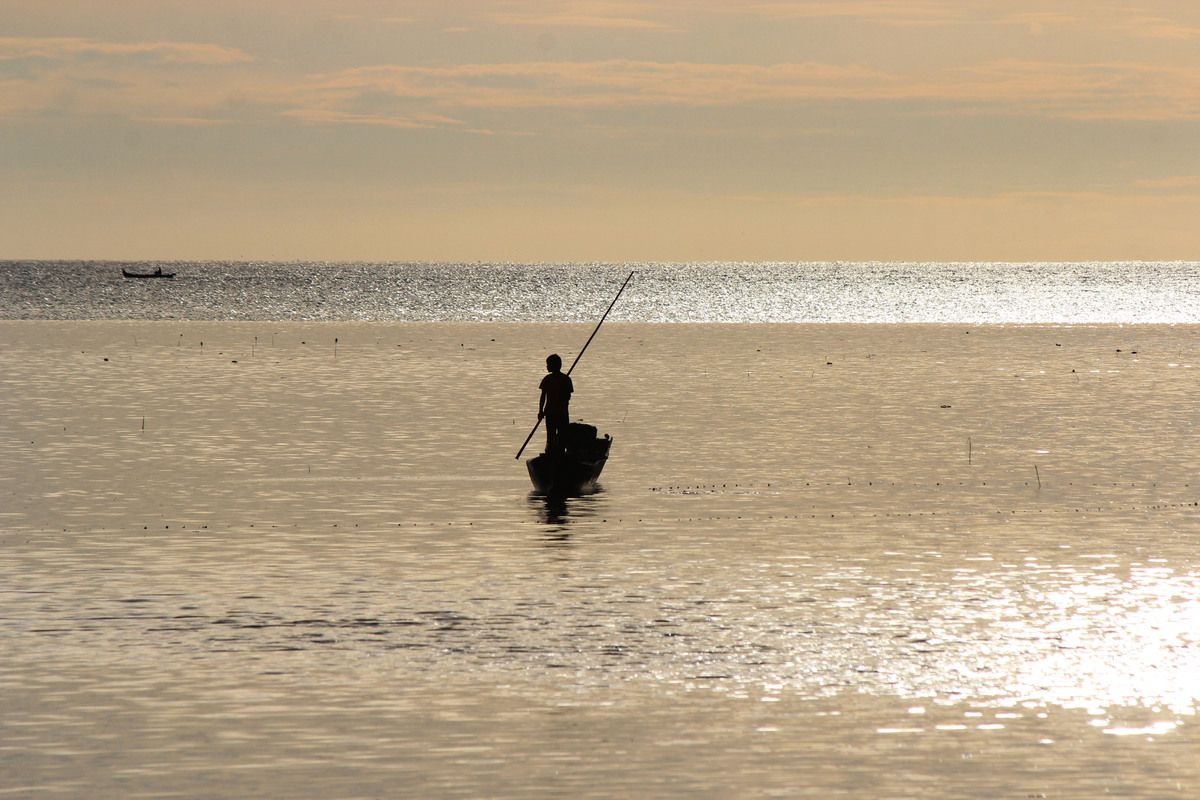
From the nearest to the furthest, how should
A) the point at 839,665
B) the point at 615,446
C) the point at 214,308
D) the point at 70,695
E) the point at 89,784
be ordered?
the point at 89,784 < the point at 70,695 < the point at 839,665 < the point at 615,446 < the point at 214,308

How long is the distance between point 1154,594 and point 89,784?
12664 mm

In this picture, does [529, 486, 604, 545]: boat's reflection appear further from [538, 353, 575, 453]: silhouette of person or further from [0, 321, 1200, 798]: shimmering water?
[538, 353, 575, 453]: silhouette of person

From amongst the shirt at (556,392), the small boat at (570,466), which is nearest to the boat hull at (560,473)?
the small boat at (570,466)

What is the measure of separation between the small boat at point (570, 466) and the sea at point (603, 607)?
0.68 metres

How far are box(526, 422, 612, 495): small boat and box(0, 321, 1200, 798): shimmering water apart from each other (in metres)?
0.51

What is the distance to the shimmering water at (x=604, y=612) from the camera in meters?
13.1

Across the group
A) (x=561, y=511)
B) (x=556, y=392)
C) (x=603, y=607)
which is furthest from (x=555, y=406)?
(x=603, y=607)

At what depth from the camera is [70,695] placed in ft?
49.5

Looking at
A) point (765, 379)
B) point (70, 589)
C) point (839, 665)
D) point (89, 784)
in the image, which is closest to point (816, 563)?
point (839, 665)

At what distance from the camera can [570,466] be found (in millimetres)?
31078

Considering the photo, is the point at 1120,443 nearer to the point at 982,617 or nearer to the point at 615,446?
the point at 615,446

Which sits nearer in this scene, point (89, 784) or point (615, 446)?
point (89, 784)

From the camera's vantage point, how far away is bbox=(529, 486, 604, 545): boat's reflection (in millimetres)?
25906

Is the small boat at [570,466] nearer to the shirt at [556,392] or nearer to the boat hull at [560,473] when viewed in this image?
the boat hull at [560,473]
